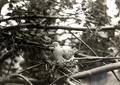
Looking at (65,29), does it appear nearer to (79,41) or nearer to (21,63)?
(79,41)

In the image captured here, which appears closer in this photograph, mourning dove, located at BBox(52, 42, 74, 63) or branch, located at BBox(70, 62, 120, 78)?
branch, located at BBox(70, 62, 120, 78)

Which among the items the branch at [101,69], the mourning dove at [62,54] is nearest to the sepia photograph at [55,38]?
the mourning dove at [62,54]

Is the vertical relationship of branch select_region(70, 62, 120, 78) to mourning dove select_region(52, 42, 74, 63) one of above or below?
below

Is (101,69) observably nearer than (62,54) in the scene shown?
Yes

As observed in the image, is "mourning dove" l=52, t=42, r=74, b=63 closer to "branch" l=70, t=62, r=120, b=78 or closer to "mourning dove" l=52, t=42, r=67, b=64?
"mourning dove" l=52, t=42, r=67, b=64

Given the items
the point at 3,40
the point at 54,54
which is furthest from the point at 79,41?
the point at 3,40

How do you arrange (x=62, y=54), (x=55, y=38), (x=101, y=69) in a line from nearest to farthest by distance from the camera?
(x=101, y=69)
(x=62, y=54)
(x=55, y=38)

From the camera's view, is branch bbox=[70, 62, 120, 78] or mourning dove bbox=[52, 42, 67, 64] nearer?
branch bbox=[70, 62, 120, 78]

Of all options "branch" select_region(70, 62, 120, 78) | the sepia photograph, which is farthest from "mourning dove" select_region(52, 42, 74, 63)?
"branch" select_region(70, 62, 120, 78)

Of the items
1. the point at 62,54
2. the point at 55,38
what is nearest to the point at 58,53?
the point at 62,54

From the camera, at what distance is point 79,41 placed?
1854 millimetres

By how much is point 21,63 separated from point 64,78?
0.37 m

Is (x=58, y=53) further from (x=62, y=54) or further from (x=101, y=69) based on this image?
(x=101, y=69)

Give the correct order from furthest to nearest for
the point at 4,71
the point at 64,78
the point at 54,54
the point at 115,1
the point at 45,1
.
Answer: the point at 115,1, the point at 45,1, the point at 4,71, the point at 54,54, the point at 64,78
